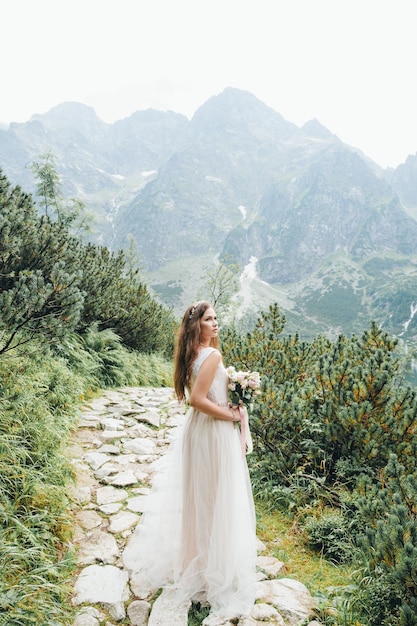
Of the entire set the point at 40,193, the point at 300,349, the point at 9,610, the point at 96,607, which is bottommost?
the point at 96,607

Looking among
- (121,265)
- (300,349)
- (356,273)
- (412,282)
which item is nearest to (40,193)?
(121,265)

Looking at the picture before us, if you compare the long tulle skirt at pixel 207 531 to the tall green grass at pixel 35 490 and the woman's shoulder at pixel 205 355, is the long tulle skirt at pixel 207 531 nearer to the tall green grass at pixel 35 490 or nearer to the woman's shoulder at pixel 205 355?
the woman's shoulder at pixel 205 355

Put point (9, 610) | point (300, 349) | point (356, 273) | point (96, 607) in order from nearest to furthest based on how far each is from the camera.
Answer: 1. point (9, 610)
2. point (96, 607)
3. point (300, 349)
4. point (356, 273)

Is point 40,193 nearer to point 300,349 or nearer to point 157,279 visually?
point 300,349

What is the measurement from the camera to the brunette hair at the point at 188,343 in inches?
117

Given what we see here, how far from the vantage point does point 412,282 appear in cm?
16388

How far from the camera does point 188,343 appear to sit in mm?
2996

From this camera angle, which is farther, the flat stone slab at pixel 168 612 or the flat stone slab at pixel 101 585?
the flat stone slab at pixel 101 585

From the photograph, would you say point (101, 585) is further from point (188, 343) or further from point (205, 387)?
point (188, 343)

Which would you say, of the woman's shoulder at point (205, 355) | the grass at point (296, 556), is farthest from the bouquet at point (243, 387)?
the grass at point (296, 556)

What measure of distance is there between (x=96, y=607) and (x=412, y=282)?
617 feet

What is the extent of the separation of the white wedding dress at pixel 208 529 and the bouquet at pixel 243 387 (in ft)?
0.38

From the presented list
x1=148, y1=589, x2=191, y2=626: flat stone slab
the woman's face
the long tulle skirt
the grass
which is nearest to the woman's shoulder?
the woman's face

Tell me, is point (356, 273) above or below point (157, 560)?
above
